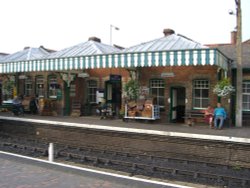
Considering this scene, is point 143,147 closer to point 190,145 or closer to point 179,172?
point 190,145

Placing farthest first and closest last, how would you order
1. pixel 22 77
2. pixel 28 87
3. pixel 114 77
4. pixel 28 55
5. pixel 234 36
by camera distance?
pixel 234 36
pixel 28 87
pixel 22 77
pixel 28 55
pixel 114 77

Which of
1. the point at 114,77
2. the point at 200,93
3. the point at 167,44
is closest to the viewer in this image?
the point at 167,44

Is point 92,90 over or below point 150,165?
over

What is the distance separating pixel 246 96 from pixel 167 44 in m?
4.56

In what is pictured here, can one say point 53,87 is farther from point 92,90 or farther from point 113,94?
point 113,94

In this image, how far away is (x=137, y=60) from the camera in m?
14.8

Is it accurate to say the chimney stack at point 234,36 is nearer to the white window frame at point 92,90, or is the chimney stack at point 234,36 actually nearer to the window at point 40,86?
the white window frame at point 92,90

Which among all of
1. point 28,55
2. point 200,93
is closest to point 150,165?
point 200,93

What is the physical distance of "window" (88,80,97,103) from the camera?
2113 centimetres

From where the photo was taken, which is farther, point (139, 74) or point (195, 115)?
point (139, 74)

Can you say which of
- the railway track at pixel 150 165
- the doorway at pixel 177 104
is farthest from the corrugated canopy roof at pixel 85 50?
the railway track at pixel 150 165

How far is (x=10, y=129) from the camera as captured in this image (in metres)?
18.0

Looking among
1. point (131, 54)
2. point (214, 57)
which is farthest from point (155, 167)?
point (131, 54)

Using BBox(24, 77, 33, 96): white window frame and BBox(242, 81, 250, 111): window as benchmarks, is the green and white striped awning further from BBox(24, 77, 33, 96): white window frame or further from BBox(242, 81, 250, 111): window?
BBox(24, 77, 33, 96): white window frame
